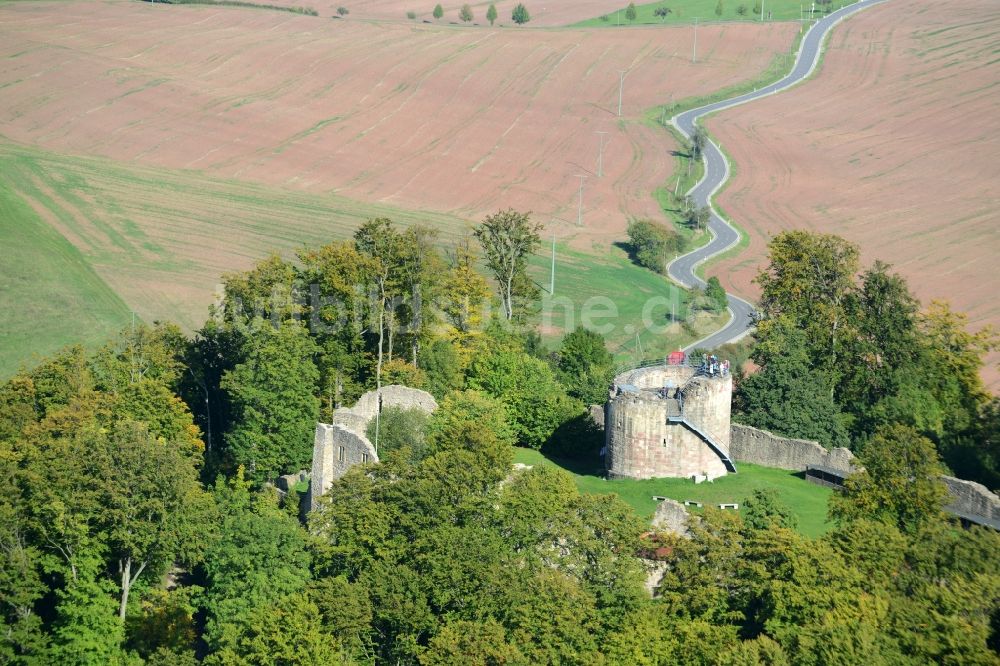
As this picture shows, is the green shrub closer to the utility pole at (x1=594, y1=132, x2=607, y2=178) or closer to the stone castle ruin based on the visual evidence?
the utility pole at (x1=594, y1=132, x2=607, y2=178)

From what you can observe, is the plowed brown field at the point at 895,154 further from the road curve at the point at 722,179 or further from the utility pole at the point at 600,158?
the utility pole at the point at 600,158

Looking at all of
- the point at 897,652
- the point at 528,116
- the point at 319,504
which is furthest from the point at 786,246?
the point at 528,116

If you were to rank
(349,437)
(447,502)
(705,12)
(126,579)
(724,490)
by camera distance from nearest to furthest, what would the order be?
(447,502), (126,579), (349,437), (724,490), (705,12)

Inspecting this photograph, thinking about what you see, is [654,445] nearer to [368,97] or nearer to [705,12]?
[368,97]

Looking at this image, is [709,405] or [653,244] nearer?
[709,405]

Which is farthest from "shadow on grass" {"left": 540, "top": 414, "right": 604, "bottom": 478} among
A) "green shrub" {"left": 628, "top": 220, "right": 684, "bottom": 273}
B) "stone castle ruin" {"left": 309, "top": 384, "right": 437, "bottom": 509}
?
"green shrub" {"left": 628, "top": 220, "right": 684, "bottom": 273}

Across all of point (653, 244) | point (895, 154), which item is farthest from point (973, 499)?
point (895, 154)

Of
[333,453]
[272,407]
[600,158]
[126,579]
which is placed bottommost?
[126,579]

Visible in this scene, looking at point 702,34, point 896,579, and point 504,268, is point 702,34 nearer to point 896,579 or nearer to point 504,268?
point 504,268
